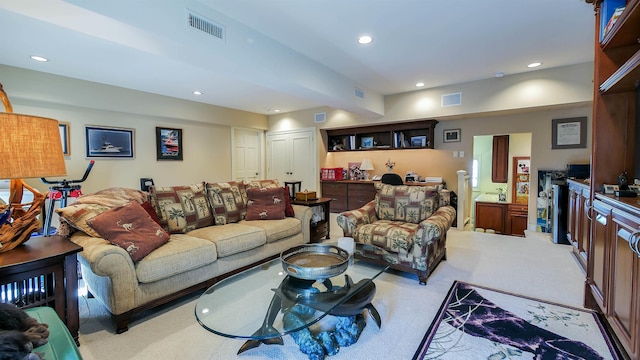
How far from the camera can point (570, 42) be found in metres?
3.16

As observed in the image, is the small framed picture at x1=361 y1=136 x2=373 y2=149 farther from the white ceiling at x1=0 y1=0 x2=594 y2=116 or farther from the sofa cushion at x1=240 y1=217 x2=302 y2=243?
the sofa cushion at x1=240 y1=217 x2=302 y2=243

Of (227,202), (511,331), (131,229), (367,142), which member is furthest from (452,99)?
(131,229)

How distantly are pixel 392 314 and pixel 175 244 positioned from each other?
73.8 inches

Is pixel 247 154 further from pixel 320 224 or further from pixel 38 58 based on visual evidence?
pixel 38 58

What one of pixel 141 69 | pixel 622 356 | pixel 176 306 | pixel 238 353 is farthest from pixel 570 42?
pixel 141 69

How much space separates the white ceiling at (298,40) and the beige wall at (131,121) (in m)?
0.23

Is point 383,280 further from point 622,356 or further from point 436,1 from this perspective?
point 436,1

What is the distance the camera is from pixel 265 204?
11.4 feet

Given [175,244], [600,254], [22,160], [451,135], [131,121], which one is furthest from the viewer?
[451,135]

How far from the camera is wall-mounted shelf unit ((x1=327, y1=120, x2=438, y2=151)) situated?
18.0ft

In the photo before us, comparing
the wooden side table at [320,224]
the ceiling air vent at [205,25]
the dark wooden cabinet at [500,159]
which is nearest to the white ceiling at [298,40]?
the ceiling air vent at [205,25]

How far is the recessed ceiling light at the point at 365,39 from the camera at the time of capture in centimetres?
300

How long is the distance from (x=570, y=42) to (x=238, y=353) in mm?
4419

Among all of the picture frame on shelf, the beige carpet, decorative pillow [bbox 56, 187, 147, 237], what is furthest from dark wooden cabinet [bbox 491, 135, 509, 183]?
decorative pillow [bbox 56, 187, 147, 237]
